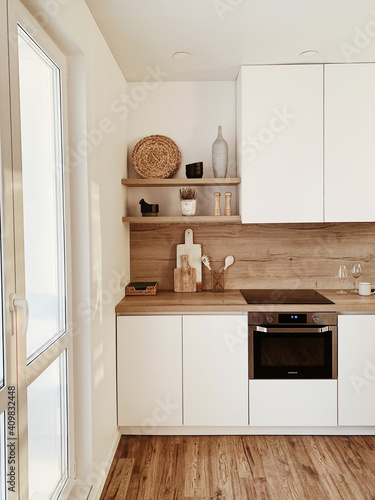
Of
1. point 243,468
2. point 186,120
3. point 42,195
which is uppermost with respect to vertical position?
point 186,120

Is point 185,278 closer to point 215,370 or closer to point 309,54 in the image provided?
point 215,370

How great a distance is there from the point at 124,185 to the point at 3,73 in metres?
1.87

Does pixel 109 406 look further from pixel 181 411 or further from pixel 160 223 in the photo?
pixel 160 223

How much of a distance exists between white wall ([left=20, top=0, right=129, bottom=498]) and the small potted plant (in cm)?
69

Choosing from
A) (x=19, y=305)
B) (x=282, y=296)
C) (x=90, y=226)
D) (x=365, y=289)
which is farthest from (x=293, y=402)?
(x=19, y=305)

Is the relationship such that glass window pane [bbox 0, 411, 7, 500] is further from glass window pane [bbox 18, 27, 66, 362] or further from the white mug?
the white mug

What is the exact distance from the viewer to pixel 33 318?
1.63 m

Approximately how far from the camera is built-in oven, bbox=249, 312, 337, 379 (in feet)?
9.14

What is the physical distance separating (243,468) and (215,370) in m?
0.59

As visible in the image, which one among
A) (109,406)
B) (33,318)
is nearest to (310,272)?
(109,406)

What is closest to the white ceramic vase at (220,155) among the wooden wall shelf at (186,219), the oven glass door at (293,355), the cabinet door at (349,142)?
the wooden wall shelf at (186,219)

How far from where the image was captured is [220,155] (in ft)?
10.2

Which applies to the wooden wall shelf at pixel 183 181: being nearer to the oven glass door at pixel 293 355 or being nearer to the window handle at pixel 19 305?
the oven glass door at pixel 293 355

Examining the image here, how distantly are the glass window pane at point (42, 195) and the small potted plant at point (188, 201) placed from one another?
1.29 metres
